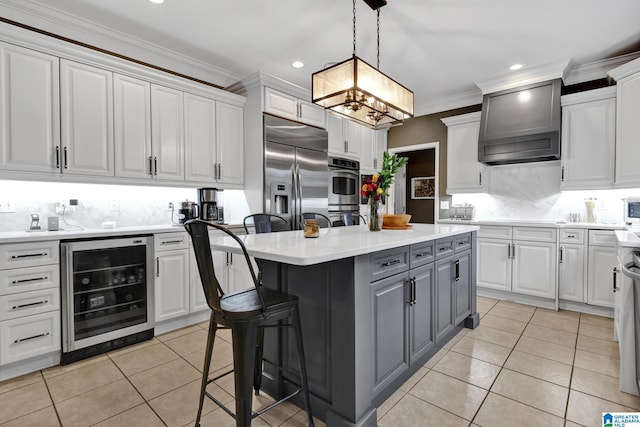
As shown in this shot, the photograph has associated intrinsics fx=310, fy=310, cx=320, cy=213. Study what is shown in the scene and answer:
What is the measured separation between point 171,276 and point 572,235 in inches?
168

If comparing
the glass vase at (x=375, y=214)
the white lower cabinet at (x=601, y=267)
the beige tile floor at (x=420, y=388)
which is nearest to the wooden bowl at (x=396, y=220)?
the glass vase at (x=375, y=214)

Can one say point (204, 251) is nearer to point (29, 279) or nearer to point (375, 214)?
point (375, 214)

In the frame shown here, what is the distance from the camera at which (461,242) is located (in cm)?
276

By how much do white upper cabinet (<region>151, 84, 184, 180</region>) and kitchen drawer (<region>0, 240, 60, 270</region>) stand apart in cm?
110

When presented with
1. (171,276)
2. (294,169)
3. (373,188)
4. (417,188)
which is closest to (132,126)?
(171,276)

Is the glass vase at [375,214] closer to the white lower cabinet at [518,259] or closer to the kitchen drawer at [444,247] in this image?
the kitchen drawer at [444,247]

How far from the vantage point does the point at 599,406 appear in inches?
71.4

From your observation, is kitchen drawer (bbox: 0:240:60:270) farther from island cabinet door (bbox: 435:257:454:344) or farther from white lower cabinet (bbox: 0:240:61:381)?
island cabinet door (bbox: 435:257:454:344)

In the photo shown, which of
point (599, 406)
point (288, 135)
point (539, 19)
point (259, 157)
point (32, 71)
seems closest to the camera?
point (599, 406)

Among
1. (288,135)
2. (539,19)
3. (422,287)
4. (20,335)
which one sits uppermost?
(539,19)

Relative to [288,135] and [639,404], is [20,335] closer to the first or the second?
[288,135]

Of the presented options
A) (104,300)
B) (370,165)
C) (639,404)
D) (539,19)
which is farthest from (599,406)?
(370,165)

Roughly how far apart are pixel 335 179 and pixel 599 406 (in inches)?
145

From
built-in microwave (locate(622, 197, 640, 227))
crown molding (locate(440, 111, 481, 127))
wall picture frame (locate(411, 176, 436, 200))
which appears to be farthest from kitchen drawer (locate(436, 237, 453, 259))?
wall picture frame (locate(411, 176, 436, 200))
